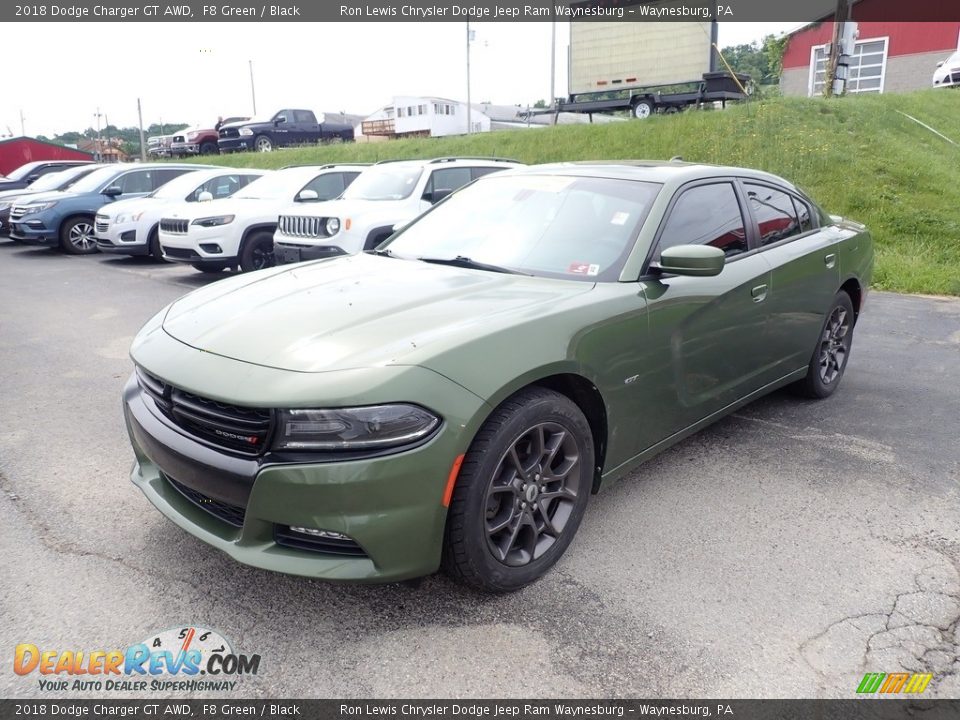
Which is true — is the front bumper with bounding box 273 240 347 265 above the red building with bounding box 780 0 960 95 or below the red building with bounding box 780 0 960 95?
below

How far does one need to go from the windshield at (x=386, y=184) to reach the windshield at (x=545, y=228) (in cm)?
532

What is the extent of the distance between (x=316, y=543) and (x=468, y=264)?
165 cm

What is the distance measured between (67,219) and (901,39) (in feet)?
96.6

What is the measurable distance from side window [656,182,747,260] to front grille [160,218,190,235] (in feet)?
26.2

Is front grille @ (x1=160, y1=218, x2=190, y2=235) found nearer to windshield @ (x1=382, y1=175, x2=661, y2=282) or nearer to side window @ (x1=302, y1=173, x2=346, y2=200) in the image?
side window @ (x1=302, y1=173, x2=346, y2=200)

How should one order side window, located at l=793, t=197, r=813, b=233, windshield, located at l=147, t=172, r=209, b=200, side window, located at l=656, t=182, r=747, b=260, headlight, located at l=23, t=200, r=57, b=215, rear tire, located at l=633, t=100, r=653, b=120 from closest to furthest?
side window, located at l=656, t=182, r=747, b=260
side window, located at l=793, t=197, r=813, b=233
windshield, located at l=147, t=172, r=209, b=200
headlight, located at l=23, t=200, r=57, b=215
rear tire, located at l=633, t=100, r=653, b=120

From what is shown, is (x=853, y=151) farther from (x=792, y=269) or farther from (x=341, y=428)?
(x=341, y=428)

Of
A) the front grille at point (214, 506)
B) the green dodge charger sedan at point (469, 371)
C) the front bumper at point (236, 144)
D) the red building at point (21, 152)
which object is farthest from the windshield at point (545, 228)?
the red building at point (21, 152)

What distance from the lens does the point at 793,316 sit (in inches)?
172

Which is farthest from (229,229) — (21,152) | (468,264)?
(21,152)

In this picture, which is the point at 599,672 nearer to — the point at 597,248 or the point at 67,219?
the point at 597,248

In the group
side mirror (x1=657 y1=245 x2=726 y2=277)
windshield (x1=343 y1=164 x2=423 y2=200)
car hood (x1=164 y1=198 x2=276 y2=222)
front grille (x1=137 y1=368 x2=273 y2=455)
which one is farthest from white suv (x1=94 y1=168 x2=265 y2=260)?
side mirror (x1=657 y1=245 x2=726 y2=277)

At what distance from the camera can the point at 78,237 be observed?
1345 cm

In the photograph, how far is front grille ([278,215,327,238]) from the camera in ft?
28.7
